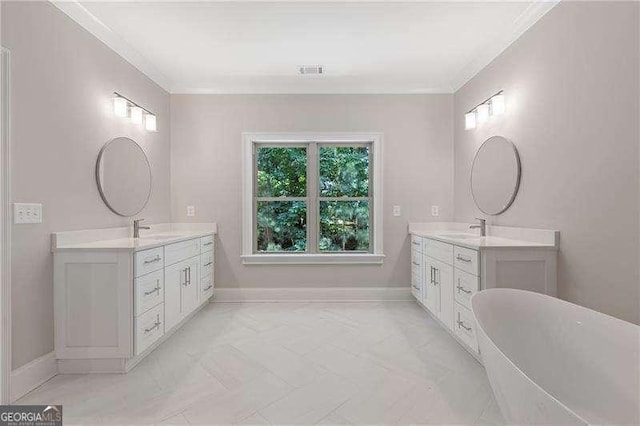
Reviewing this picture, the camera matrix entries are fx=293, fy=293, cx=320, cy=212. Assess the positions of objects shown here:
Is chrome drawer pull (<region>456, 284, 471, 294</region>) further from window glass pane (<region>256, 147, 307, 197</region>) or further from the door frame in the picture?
the door frame

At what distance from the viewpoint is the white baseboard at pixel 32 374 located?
68.1 inches

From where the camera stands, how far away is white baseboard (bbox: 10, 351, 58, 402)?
1729mm

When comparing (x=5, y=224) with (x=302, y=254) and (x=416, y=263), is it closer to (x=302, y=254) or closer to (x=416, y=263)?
(x=302, y=254)

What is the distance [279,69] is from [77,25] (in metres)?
1.68

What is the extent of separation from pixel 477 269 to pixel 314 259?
1.93m

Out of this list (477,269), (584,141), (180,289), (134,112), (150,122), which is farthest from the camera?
(150,122)

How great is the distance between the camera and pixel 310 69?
312 cm

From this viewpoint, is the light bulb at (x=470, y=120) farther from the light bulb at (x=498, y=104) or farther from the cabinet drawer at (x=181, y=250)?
the cabinet drawer at (x=181, y=250)

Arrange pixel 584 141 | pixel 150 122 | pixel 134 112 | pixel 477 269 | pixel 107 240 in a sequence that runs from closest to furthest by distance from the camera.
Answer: pixel 584 141 → pixel 477 269 → pixel 107 240 → pixel 134 112 → pixel 150 122

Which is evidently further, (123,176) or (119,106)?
(123,176)

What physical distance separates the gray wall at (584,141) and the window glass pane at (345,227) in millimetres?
1659

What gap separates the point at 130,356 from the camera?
2010 millimetres

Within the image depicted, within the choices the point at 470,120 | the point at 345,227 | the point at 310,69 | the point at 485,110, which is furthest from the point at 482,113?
the point at 345,227

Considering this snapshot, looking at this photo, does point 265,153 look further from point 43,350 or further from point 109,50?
point 43,350
